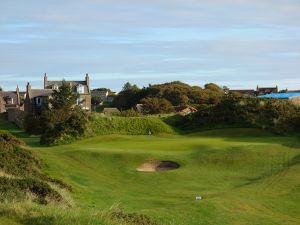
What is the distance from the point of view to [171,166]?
37562 mm

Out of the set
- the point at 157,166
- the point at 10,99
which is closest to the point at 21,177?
the point at 157,166

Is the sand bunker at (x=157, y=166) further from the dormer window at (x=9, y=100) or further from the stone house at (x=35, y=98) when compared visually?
the dormer window at (x=9, y=100)

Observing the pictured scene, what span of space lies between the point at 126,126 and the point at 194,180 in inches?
1070

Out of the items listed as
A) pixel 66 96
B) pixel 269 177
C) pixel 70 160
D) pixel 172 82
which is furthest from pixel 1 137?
pixel 172 82

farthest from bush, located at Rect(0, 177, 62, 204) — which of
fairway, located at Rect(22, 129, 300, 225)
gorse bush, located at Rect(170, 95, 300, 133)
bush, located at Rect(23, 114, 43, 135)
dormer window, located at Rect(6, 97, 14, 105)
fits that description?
dormer window, located at Rect(6, 97, 14, 105)

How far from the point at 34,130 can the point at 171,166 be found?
33263mm

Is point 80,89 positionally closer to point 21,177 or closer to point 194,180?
point 194,180

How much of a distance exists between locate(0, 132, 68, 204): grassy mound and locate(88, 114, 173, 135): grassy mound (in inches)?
687

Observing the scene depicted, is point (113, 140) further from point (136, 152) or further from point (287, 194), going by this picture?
point (287, 194)

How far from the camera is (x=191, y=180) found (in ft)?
107

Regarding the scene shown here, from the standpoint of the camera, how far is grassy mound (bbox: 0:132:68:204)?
19.4 meters

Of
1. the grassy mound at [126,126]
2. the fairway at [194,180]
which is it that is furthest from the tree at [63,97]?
the fairway at [194,180]

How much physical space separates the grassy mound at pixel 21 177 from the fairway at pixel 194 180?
1447 millimetres

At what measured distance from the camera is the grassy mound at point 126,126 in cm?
5731
